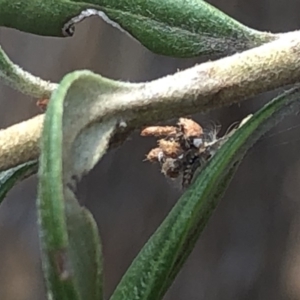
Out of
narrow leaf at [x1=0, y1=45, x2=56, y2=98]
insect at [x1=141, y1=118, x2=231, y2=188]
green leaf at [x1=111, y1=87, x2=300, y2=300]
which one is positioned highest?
narrow leaf at [x1=0, y1=45, x2=56, y2=98]

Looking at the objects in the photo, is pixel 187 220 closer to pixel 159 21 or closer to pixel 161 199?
pixel 159 21

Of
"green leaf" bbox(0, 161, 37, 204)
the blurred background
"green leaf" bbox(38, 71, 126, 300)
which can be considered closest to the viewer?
"green leaf" bbox(38, 71, 126, 300)

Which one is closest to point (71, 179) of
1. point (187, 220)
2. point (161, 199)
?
point (187, 220)

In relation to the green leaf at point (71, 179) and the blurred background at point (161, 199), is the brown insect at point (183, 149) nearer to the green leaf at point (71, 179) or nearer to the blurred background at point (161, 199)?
the green leaf at point (71, 179)

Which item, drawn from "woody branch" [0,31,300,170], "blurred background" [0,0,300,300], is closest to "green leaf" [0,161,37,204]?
"woody branch" [0,31,300,170]

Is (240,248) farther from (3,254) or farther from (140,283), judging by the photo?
(140,283)

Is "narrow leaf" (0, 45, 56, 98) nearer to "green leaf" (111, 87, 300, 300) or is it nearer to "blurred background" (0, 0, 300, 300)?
"green leaf" (111, 87, 300, 300)
